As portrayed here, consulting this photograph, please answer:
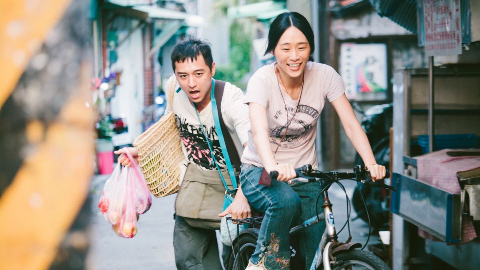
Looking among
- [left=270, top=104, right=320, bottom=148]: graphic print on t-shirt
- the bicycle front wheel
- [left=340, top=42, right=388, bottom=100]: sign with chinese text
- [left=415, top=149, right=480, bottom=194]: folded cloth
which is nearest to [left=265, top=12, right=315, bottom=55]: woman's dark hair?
[left=270, top=104, right=320, bottom=148]: graphic print on t-shirt

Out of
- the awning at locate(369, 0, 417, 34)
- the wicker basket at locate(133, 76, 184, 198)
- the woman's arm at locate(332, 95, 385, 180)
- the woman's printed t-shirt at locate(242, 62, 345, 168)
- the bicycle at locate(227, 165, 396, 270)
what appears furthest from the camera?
the awning at locate(369, 0, 417, 34)

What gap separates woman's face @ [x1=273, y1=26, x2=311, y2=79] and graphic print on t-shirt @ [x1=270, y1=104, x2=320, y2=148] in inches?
9.2

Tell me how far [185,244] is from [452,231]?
192cm

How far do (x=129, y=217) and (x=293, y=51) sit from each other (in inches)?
64.2

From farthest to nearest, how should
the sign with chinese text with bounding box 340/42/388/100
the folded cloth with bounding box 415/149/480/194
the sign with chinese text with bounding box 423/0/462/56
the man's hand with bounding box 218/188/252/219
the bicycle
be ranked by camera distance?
the sign with chinese text with bounding box 340/42/388/100, the sign with chinese text with bounding box 423/0/462/56, the folded cloth with bounding box 415/149/480/194, the man's hand with bounding box 218/188/252/219, the bicycle

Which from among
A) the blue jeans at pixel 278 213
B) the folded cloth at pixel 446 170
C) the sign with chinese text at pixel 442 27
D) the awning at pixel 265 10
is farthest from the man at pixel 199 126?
the awning at pixel 265 10

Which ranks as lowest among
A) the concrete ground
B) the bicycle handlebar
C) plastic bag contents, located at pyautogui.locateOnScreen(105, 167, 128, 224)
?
the concrete ground

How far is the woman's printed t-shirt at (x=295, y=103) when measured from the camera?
3406 millimetres

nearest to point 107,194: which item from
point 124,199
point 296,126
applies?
point 124,199

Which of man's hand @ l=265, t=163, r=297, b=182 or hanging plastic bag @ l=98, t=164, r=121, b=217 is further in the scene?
hanging plastic bag @ l=98, t=164, r=121, b=217

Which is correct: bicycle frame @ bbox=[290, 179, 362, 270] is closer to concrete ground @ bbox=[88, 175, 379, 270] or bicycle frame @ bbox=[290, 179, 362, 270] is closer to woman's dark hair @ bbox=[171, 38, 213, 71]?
woman's dark hair @ bbox=[171, 38, 213, 71]

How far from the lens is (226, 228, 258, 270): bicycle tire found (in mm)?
3936

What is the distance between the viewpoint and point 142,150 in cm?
387

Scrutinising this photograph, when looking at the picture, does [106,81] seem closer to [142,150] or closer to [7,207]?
[142,150]
